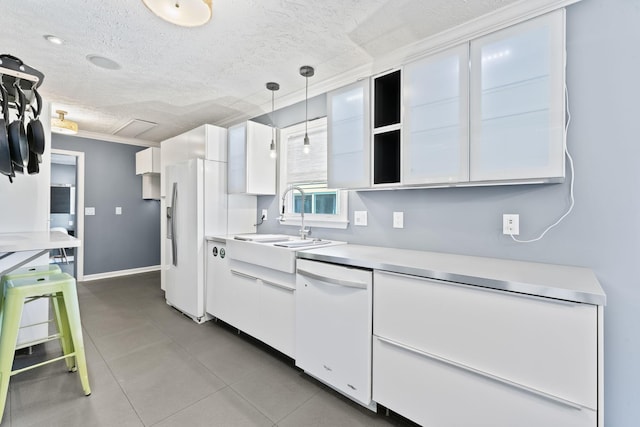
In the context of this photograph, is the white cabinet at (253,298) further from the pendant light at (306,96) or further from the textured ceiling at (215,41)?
the textured ceiling at (215,41)

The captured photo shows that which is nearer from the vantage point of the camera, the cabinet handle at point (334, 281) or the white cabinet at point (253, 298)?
the cabinet handle at point (334, 281)

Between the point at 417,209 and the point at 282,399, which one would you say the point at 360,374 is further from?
Answer: the point at 417,209

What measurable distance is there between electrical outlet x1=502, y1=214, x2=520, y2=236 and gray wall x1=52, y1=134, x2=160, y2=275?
5.75 metres

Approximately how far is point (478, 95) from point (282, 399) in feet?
Result: 7.22

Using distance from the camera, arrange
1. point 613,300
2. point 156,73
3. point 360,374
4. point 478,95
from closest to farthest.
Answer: point 613,300 → point 478,95 → point 360,374 → point 156,73

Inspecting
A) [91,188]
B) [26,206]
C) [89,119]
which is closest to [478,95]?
[26,206]

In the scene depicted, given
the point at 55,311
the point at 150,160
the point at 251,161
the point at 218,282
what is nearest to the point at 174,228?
the point at 218,282

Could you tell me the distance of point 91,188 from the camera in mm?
4809

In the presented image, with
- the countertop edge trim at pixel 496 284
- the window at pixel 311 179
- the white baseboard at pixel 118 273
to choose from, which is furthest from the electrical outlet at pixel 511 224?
the white baseboard at pixel 118 273

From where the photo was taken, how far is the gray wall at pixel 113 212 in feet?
15.7

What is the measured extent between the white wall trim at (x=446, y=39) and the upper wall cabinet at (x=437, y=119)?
0.57 ft

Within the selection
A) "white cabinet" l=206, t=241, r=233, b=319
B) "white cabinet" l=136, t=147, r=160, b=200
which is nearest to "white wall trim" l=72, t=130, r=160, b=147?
"white cabinet" l=136, t=147, r=160, b=200

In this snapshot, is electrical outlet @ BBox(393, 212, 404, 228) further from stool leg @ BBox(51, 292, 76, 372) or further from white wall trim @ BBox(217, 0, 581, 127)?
stool leg @ BBox(51, 292, 76, 372)

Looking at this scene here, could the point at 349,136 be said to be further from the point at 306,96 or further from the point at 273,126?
the point at 273,126
